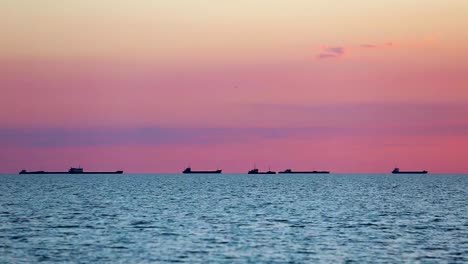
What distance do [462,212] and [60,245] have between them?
69153 millimetres

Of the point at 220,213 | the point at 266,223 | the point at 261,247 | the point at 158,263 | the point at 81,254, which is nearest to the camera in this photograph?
the point at 158,263

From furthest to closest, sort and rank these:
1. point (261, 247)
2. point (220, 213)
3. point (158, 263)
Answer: point (220, 213)
point (261, 247)
point (158, 263)

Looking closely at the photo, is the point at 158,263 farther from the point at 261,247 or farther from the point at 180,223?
the point at 180,223

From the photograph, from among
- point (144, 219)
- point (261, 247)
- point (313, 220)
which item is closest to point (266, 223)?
point (313, 220)

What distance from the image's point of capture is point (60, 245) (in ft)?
246

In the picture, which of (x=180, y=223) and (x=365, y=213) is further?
(x=365, y=213)

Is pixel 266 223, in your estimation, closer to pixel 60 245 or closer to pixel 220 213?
pixel 220 213

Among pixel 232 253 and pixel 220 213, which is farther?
pixel 220 213

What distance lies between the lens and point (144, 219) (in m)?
106

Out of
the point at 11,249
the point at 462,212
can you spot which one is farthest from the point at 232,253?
the point at 462,212

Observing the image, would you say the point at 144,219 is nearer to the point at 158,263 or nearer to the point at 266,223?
the point at 266,223

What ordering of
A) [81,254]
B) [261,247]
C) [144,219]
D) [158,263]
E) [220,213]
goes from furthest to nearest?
[220,213] < [144,219] < [261,247] < [81,254] < [158,263]

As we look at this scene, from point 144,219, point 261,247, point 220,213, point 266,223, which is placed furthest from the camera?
point 220,213

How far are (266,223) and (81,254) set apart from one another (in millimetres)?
34503
